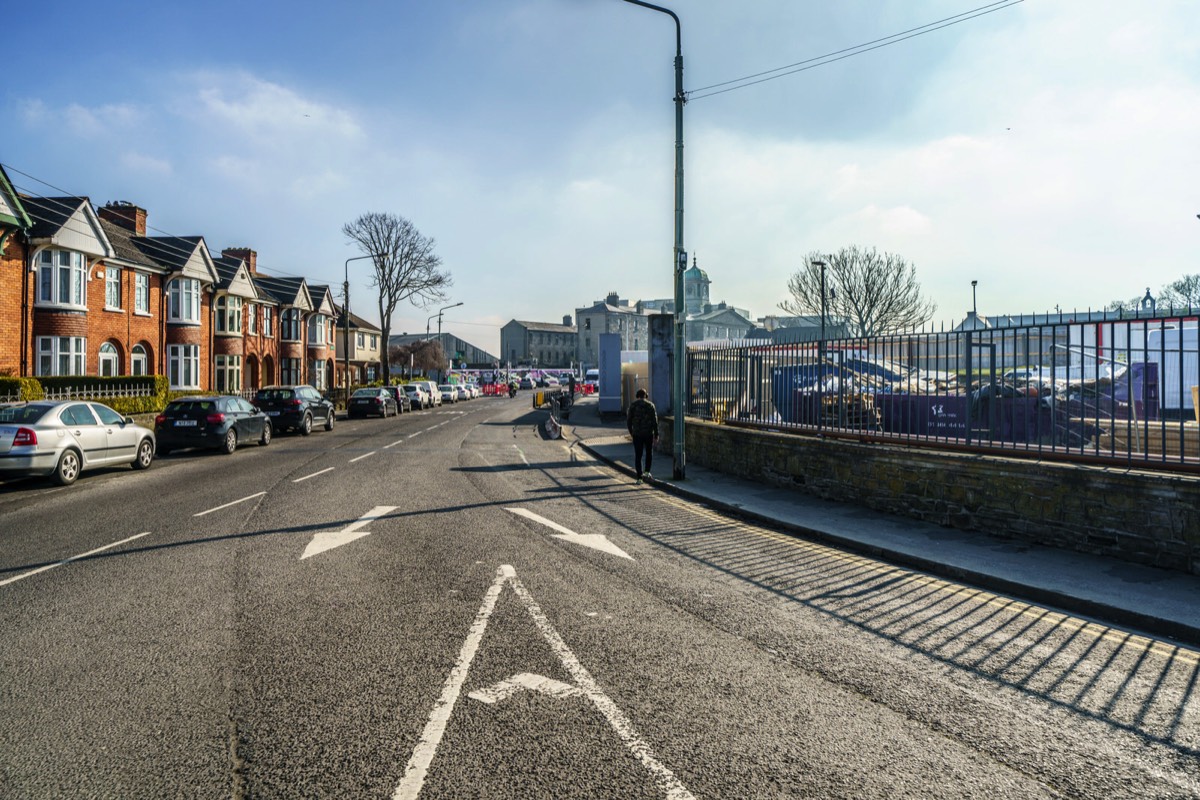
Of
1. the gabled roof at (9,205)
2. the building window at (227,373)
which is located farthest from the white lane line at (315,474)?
the building window at (227,373)

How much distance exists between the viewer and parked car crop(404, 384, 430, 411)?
47.4 m

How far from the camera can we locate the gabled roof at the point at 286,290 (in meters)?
50.5

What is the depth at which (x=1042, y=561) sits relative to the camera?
754 cm

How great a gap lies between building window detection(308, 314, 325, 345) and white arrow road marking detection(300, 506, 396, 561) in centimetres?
4930

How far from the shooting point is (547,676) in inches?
177

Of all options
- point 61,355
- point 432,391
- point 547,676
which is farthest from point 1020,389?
point 432,391

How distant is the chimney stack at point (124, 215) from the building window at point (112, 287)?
298 inches

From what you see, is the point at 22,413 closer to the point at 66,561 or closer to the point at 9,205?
the point at 66,561

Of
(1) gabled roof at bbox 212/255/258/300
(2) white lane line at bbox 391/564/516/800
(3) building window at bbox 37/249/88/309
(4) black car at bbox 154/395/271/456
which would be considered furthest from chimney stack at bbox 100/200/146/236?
(2) white lane line at bbox 391/564/516/800

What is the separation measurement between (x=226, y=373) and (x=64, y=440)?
30.3 m

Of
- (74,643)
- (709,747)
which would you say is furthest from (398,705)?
(74,643)

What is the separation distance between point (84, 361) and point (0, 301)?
14.2 feet

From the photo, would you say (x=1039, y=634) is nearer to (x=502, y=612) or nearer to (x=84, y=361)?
(x=502, y=612)

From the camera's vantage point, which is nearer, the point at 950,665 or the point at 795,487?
the point at 950,665
